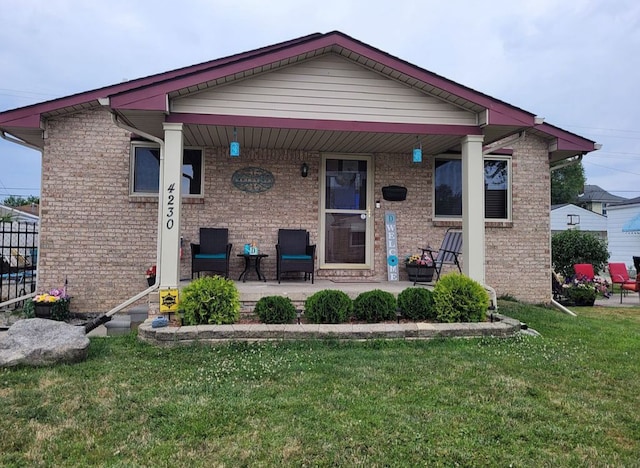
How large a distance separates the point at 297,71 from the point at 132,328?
160 inches

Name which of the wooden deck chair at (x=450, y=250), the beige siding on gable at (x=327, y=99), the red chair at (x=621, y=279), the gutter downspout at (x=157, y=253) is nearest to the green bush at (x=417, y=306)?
the wooden deck chair at (x=450, y=250)

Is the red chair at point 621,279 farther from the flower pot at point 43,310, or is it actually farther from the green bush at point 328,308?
the flower pot at point 43,310

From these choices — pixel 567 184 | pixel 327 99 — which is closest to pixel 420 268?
pixel 327 99

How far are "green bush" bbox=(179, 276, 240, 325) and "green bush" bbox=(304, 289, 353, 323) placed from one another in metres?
0.87

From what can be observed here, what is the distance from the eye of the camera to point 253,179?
7.17 metres

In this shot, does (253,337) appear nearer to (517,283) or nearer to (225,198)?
(225,198)

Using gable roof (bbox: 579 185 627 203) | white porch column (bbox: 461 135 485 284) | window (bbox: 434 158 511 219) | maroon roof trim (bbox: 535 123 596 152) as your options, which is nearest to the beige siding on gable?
white porch column (bbox: 461 135 485 284)

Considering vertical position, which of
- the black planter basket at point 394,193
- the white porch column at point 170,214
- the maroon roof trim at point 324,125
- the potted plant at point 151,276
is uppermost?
the maroon roof trim at point 324,125

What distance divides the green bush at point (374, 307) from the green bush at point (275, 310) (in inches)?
30.7

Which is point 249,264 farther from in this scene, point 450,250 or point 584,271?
point 584,271

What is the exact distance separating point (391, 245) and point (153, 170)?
13.4ft

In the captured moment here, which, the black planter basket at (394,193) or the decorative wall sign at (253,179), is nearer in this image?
the decorative wall sign at (253,179)

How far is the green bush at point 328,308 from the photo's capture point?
5031 mm

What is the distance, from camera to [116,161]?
6852 millimetres
